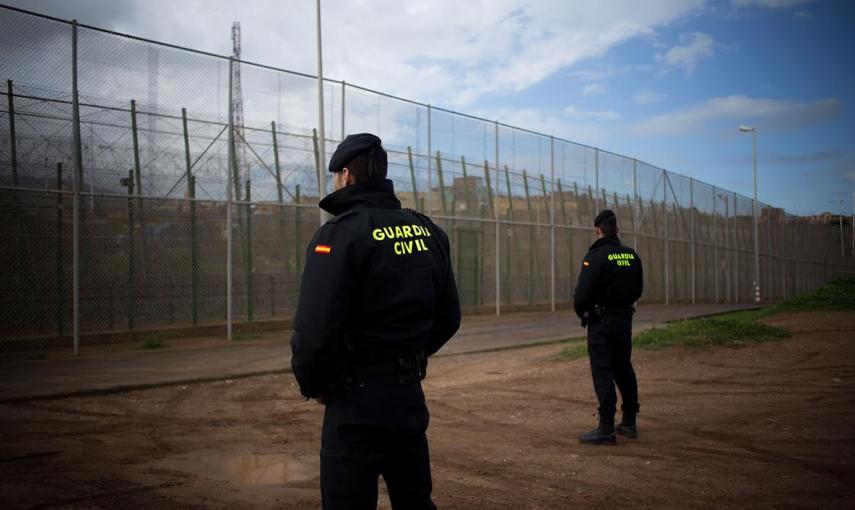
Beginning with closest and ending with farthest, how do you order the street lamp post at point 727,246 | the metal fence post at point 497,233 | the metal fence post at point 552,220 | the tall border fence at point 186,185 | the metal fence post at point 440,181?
the tall border fence at point 186,185
the metal fence post at point 440,181
the metal fence post at point 497,233
the metal fence post at point 552,220
the street lamp post at point 727,246

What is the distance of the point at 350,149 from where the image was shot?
2.93m

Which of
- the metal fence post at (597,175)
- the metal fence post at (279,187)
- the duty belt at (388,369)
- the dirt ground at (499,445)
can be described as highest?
the metal fence post at (597,175)

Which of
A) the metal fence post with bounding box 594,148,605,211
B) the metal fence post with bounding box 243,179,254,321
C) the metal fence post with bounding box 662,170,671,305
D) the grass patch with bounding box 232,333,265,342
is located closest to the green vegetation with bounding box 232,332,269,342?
the grass patch with bounding box 232,333,265,342

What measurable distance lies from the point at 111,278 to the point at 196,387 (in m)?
5.37

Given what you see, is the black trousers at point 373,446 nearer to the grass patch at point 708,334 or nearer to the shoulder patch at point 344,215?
the shoulder patch at point 344,215

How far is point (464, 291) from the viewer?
2275 centimetres

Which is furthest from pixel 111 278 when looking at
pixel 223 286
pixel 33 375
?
pixel 33 375

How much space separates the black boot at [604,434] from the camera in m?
6.07

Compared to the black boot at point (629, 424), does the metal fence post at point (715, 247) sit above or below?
above

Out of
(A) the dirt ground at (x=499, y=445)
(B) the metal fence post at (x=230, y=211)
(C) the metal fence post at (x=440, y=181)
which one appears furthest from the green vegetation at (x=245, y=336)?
(C) the metal fence post at (x=440, y=181)

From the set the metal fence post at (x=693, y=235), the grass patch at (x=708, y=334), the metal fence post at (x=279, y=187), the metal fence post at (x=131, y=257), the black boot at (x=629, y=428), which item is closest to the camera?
the black boot at (x=629, y=428)

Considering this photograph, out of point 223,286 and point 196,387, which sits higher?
point 223,286

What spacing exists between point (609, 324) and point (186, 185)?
11331mm

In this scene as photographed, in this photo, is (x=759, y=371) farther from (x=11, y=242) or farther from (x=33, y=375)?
(x=11, y=242)
